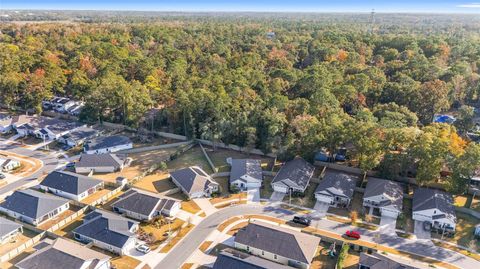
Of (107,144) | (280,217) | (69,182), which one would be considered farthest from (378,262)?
(107,144)

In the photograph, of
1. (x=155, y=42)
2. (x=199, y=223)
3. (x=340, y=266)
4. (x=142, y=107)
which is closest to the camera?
(x=340, y=266)

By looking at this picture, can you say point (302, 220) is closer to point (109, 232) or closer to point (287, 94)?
point (109, 232)

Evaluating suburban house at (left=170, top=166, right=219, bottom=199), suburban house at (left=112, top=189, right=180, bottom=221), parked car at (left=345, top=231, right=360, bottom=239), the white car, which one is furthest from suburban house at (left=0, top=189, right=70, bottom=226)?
parked car at (left=345, top=231, right=360, bottom=239)

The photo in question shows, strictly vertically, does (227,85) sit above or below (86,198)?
above

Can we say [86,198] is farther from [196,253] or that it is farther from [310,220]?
[310,220]

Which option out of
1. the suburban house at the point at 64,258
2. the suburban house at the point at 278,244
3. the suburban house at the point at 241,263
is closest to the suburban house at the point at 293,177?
the suburban house at the point at 278,244

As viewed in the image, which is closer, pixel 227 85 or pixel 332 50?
pixel 227 85

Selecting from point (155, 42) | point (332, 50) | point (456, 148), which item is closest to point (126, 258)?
point (456, 148)
